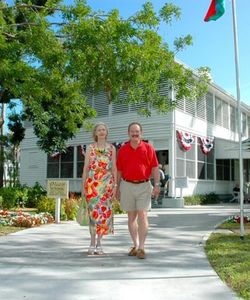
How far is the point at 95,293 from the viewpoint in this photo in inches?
188

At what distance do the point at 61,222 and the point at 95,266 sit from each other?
6.52 m

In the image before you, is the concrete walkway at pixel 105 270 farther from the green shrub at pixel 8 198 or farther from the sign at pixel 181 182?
the sign at pixel 181 182

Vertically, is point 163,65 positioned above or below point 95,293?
above

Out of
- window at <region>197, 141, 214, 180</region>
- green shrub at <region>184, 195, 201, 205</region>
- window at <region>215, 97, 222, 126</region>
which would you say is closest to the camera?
green shrub at <region>184, 195, 201, 205</region>

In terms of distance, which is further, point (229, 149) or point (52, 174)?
point (52, 174)

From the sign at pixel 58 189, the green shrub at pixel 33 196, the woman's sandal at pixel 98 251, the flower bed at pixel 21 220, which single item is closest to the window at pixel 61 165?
the green shrub at pixel 33 196

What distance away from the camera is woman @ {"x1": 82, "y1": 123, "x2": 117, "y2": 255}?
22.7ft

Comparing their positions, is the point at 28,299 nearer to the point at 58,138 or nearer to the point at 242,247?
the point at 242,247

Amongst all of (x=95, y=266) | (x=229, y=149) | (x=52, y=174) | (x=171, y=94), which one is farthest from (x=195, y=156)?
(x=95, y=266)

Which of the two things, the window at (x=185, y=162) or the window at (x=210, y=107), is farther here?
the window at (x=210, y=107)

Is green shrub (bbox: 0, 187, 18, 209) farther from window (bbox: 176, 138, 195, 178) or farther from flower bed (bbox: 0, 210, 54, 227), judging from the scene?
window (bbox: 176, 138, 195, 178)

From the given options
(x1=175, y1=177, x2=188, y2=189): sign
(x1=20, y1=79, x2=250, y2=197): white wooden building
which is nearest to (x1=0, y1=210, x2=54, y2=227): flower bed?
(x1=175, y1=177, x2=188, y2=189): sign

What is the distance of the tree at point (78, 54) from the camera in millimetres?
10695

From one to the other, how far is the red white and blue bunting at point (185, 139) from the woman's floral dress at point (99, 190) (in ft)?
53.2
